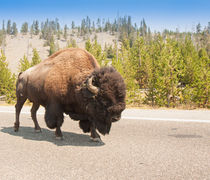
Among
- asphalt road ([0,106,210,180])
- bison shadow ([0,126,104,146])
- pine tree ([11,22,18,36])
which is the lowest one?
bison shadow ([0,126,104,146])

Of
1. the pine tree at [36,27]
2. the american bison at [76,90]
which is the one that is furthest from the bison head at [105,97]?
the pine tree at [36,27]

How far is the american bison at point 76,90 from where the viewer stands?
4543mm

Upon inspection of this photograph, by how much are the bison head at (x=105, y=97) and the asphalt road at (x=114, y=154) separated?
24.4 inches

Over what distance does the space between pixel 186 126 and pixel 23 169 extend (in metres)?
4.65

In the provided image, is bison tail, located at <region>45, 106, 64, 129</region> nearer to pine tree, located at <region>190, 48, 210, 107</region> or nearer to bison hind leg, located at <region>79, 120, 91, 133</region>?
bison hind leg, located at <region>79, 120, 91, 133</region>

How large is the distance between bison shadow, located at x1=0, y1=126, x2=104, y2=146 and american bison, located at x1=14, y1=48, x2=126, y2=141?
192 mm

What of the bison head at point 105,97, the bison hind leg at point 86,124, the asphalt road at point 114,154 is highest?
the bison head at point 105,97

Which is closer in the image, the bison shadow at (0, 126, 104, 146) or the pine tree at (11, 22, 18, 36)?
the bison shadow at (0, 126, 104, 146)

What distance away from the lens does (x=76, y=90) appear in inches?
203

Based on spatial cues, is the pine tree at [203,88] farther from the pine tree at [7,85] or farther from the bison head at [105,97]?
the pine tree at [7,85]

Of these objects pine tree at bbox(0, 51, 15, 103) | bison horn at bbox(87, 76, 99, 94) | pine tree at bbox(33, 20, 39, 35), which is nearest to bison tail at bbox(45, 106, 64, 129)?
bison horn at bbox(87, 76, 99, 94)

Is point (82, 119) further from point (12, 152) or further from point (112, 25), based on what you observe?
point (112, 25)

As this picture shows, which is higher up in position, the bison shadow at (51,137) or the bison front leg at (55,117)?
the bison front leg at (55,117)

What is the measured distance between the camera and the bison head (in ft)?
14.7
